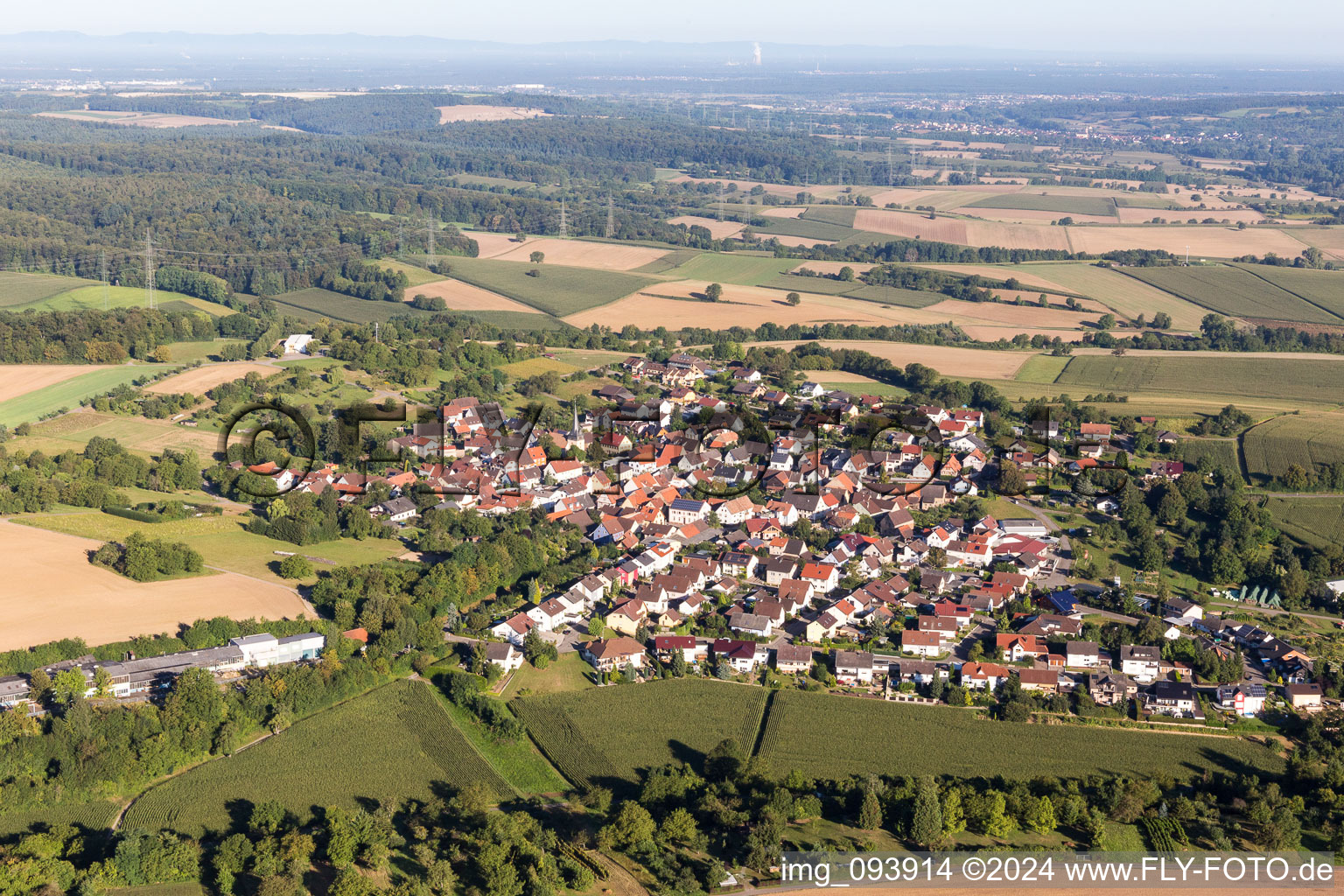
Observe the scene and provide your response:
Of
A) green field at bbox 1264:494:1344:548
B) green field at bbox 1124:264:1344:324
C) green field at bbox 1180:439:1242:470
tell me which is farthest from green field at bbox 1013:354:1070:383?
green field at bbox 1124:264:1344:324

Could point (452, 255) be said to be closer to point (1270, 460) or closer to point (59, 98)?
point (1270, 460)

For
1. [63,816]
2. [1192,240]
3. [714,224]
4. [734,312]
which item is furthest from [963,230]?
[63,816]

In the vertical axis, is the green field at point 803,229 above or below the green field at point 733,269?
above

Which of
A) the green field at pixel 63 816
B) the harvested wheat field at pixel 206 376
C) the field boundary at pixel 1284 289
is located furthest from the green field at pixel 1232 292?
the green field at pixel 63 816

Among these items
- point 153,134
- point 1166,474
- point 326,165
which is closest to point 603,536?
point 1166,474

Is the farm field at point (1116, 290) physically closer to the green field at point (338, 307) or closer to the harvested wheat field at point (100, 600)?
the green field at point (338, 307)

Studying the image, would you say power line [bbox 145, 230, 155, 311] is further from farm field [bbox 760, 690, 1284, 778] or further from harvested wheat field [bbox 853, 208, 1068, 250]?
harvested wheat field [bbox 853, 208, 1068, 250]
